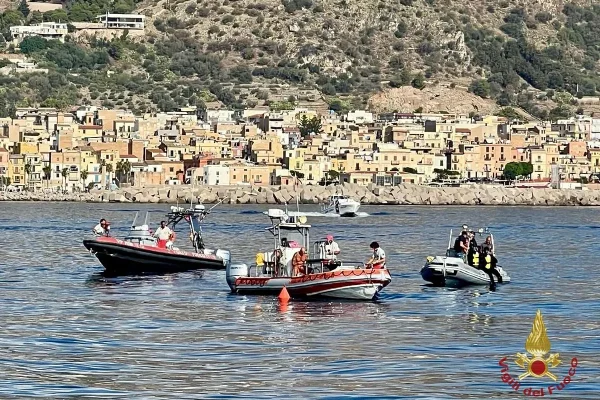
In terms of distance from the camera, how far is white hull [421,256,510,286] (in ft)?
149

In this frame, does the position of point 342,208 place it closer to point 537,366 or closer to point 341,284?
point 341,284

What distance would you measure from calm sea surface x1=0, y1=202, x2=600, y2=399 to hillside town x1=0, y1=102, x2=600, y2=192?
332ft

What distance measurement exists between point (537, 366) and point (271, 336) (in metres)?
9.05

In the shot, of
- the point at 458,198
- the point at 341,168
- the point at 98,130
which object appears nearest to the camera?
the point at 458,198

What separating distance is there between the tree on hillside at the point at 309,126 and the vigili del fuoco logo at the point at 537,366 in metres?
153

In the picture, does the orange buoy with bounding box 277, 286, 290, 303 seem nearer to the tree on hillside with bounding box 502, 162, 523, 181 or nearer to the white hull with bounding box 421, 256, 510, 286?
the white hull with bounding box 421, 256, 510, 286

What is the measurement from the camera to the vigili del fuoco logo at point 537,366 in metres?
23.6

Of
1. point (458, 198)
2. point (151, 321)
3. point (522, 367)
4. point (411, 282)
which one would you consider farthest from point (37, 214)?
point (522, 367)

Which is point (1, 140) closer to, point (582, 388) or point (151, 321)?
point (151, 321)

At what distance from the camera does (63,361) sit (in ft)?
97.9

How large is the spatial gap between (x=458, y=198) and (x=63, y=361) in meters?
122

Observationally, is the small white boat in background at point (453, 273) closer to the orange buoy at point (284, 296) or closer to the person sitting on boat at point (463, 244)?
the person sitting on boat at point (463, 244)

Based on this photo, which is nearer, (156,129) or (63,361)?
(63,361)

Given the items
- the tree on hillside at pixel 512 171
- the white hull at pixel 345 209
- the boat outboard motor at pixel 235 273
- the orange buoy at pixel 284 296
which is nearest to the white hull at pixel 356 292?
the orange buoy at pixel 284 296
